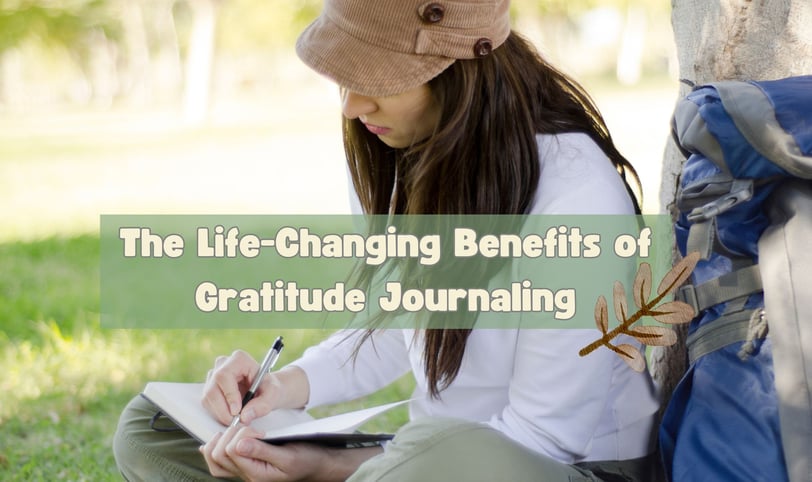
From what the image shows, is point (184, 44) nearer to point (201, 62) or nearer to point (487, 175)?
point (201, 62)

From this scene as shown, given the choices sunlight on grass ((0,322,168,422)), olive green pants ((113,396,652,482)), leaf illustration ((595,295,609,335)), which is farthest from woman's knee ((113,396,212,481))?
sunlight on grass ((0,322,168,422))

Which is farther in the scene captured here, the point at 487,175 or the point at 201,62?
the point at 201,62

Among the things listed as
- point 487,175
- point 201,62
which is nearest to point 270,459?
point 487,175

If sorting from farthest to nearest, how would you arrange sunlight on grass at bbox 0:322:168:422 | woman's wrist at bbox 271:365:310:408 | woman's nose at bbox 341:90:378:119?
sunlight on grass at bbox 0:322:168:422
woman's wrist at bbox 271:365:310:408
woman's nose at bbox 341:90:378:119

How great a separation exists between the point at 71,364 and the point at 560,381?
2.83m

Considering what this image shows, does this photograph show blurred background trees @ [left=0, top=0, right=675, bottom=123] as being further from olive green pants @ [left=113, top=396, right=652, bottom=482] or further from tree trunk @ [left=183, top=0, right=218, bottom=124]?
olive green pants @ [left=113, top=396, right=652, bottom=482]

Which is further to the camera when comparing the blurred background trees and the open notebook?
the blurred background trees

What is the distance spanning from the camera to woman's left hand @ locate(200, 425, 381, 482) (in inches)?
69.5

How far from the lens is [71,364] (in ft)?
13.2

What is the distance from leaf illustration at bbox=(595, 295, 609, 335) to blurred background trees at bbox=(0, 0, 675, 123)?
44.3ft

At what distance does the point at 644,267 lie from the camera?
1.69 m

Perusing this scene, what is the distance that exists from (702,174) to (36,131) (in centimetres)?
2010

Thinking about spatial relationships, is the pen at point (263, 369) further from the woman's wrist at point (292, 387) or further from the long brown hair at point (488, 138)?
the long brown hair at point (488, 138)

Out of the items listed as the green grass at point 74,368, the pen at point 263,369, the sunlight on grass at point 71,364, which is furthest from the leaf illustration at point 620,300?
the sunlight on grass at point 71,364
